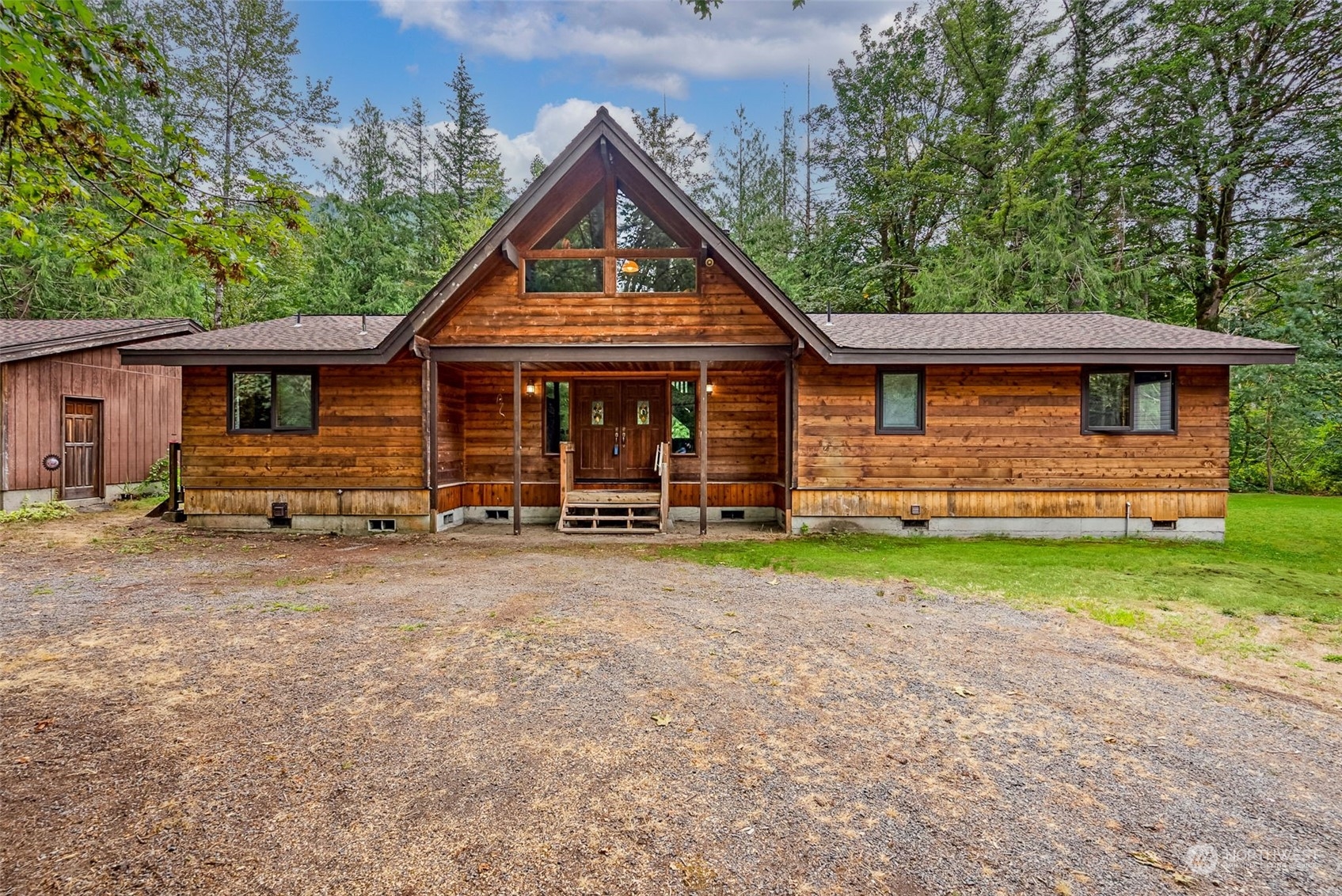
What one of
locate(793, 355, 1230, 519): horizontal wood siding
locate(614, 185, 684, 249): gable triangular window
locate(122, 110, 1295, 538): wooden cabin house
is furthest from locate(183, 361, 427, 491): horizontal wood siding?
locate(793, 355, 1230, 519): horizontal wood siding

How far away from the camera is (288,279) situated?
69.9 feet

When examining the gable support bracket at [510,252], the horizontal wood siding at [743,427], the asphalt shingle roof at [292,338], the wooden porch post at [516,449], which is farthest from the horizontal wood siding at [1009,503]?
the asphalt shingle roof at [292,338]

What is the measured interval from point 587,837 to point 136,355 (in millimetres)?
11897

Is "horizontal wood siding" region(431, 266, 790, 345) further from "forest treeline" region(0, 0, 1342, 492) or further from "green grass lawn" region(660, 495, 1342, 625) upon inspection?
"forest treeline" region(0, 0, 1342, 492)

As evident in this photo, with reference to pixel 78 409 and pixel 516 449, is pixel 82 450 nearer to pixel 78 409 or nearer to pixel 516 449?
pixel 78 409

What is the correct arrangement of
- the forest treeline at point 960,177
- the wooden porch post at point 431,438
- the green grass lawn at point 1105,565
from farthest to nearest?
the forest treeline at point 960,177, the wooden porch post at point 431,438, the green grass lawn at point 1105,565

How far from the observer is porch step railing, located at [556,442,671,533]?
1048 cm

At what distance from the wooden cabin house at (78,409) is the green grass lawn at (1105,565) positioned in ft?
43.3

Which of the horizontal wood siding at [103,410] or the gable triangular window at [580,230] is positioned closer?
the gable triangular window at [580,230]

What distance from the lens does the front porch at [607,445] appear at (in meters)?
11.1

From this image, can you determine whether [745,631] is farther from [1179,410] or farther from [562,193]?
[1179,410]

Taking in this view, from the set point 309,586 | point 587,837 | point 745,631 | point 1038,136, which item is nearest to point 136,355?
point 309,586

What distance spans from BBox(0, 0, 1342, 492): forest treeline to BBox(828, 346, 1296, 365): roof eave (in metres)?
6.07

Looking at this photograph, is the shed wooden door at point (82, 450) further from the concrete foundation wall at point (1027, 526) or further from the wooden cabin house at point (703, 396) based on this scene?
the concrete foundation wall at point (1027, 526)
